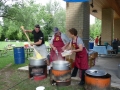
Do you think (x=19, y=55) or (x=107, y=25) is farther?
(x=107, y=25)

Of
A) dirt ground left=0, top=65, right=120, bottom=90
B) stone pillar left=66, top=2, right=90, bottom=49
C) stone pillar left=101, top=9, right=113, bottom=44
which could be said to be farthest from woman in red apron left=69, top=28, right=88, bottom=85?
stone pillar left=101, top=9, right=113, bottom=44

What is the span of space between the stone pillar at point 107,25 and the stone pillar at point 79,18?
6.24 metres

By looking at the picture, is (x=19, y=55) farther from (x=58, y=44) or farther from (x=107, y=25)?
(x=107, y=25)

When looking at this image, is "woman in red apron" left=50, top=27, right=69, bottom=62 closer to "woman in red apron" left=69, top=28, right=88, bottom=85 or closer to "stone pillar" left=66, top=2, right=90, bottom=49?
"woman in red apron" left=69, top=28, right=88, bottom=85

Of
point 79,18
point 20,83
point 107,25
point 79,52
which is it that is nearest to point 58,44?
point 79,52

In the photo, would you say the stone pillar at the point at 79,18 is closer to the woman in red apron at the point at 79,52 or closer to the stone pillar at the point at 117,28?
the woman in red apron at the point at 79,52

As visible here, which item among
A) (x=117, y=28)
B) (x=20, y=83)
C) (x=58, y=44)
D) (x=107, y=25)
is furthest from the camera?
(x=117, y=28)

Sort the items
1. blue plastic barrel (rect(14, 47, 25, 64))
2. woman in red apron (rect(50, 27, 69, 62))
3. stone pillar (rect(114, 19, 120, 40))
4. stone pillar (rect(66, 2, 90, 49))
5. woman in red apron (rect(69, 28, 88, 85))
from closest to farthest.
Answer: woman in red apron (rect(69, 28, 88, 85)), woman in red apron (rect(50, 27, 69, 62)), stone pillar (rect(66, 2, 90, 49)), blue plastic barrel (rect(14, 47, 25, 64)), stone pillar (rect(114, 19, 120, 40))

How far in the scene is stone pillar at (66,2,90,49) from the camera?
642cm

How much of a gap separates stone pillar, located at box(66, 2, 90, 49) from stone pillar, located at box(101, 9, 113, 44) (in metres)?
6.24

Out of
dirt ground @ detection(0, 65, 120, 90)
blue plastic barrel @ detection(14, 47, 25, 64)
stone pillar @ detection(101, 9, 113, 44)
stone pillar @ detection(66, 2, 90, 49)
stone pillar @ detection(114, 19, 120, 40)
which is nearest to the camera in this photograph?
dirt ground @ detection(0, 65, 120, 90)

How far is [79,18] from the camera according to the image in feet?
21.1

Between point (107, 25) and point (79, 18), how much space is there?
6.64 meters

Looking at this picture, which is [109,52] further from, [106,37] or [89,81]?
[89,81]
